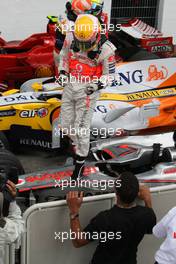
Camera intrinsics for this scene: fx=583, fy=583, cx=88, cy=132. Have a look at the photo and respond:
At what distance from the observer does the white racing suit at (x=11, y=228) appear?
329 centimetres

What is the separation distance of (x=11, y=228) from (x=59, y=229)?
652mm

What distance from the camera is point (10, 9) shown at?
1008 centimetres

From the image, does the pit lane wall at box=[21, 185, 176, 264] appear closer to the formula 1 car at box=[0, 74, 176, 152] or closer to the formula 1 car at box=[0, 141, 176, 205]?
the formula 1 car at box=[0, 141, 176, 205]

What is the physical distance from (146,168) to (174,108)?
1.71 m

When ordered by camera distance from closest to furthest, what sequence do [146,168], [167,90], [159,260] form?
[159,260], [146,168], [167,90]

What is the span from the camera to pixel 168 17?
1149 centimetres

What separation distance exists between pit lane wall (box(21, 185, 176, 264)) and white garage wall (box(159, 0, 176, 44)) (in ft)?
25.7

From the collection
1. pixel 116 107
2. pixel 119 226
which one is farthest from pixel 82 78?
pixel 119 226

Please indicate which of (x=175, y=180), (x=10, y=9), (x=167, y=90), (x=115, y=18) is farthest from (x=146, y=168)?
(x=115, y=18)

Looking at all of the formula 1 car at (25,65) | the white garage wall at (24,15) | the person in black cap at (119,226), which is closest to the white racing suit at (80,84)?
the person in black cap at (119,226)

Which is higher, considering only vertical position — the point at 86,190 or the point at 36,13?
the point at 36,13

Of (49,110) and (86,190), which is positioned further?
(49,110)

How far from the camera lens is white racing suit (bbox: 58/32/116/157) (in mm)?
5039

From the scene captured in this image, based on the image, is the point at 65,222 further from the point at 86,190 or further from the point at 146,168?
the point at 146,168
